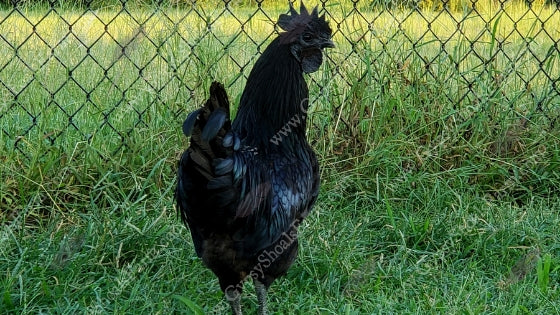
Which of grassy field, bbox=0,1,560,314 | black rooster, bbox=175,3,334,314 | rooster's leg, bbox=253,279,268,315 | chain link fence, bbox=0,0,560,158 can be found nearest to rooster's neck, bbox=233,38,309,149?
black rooster, bbox=175,3,334,314

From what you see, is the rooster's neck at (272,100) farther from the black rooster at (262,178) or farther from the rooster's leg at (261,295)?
the rooster's leg at (261,295)

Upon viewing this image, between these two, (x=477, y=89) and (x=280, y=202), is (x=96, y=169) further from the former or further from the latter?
(x=477, y=89)

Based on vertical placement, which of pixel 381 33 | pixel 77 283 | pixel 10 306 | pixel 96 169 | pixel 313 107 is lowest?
pixel 10 306

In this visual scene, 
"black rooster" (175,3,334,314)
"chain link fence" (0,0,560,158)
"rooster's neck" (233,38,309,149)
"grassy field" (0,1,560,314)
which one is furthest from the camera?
"chain link fence" (0,0,560,158)

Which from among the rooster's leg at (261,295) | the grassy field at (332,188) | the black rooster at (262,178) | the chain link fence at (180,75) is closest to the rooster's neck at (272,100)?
the black rooster at (262,178)

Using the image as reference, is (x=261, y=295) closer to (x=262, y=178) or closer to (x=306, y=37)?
(x=262, y=178)

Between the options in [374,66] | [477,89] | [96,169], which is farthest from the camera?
[477,89]

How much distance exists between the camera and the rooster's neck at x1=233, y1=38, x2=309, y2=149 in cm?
257

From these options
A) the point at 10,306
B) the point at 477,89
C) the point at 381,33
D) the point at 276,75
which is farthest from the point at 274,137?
the point at 477,89

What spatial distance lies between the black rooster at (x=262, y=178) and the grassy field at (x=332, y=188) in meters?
0.30

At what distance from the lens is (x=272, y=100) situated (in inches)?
102

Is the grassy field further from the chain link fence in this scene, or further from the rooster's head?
the rooster's head

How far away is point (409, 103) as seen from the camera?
373 cm

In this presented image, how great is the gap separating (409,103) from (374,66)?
0.26 metres
